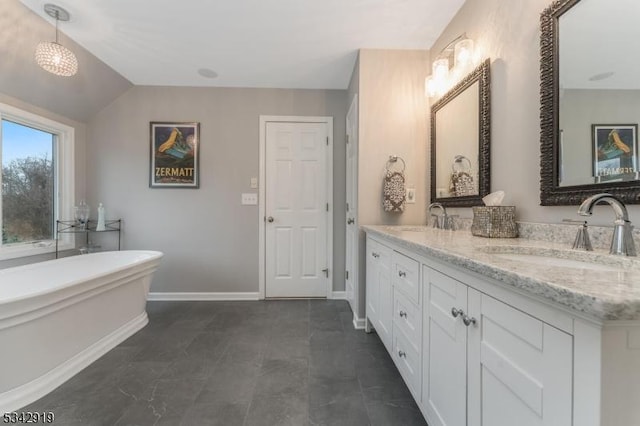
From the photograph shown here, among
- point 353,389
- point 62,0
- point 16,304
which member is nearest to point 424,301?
point 353,389

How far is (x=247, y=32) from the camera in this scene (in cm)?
215

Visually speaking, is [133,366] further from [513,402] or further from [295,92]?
[295,92]

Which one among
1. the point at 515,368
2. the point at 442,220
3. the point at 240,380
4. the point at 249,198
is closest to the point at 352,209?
the point at 442,220

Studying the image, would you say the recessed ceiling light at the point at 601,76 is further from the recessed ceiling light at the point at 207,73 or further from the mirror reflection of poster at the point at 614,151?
the recessed ceiling light at the point at 207,73

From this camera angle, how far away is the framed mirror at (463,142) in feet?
5.38

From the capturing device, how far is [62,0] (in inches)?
71.7

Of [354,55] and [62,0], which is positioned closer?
[62,0]

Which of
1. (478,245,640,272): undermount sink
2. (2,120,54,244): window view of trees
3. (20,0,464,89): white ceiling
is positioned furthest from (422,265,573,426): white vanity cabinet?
(2,120,54,244): window view of trees

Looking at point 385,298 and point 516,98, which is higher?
point 516,98

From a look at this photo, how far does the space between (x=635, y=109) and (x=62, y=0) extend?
10.2 feet

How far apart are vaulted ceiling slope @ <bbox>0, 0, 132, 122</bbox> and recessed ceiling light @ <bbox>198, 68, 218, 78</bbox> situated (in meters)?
0.87

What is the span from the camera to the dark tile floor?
1384 millimetres

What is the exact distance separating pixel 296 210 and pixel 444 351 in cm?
229

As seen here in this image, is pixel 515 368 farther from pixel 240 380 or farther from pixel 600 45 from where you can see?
pixel 240 380
